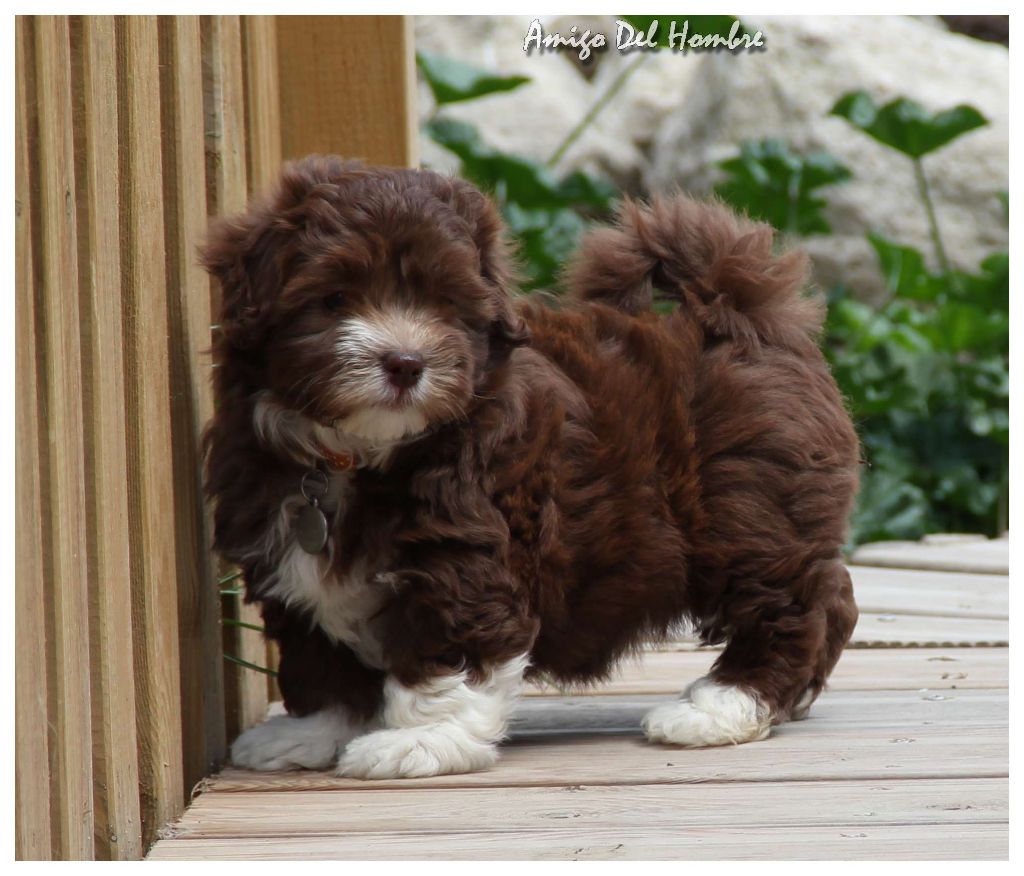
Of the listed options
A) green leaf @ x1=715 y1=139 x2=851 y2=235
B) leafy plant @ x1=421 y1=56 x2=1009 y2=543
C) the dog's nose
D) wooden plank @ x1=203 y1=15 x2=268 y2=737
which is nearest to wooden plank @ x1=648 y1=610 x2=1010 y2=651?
wooden plank @ x1=203 y1=15 x2=268 y2=737

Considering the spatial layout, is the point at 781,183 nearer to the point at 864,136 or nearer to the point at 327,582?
the point at 864,136

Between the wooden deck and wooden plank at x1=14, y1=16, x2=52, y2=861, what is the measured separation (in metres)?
0.51

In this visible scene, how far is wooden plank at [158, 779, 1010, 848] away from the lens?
108 inches

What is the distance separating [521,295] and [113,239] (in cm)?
107

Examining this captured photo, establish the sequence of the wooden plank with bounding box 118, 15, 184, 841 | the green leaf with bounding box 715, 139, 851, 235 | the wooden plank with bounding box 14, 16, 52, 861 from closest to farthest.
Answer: the wooden plank with bounding box 14, 16, 52, 861
the wooden plank with bounding box 118, 15, 184, 841
the green leaf with bounding box 715, 139, 851, 235

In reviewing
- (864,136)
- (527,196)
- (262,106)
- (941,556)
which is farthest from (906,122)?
(262,106)

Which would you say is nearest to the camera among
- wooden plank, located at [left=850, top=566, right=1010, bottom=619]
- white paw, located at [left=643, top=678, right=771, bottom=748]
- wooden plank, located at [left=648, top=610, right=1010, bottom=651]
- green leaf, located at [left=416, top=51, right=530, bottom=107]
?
white paw, located at [left=643, top=678, right=771, bottom=748]

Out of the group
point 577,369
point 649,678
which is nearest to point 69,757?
point 577,369

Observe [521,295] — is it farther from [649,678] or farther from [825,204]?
[825,204]

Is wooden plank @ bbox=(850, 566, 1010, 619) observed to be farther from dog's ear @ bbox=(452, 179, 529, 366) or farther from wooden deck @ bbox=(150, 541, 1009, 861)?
dog's ear @ bbox=(452, 179, 529, 366)

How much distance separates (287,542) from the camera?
10.4ft

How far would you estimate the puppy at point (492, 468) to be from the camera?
2.95 metres

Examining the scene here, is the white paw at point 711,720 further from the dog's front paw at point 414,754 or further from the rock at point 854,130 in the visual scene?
the rock at point 854,130

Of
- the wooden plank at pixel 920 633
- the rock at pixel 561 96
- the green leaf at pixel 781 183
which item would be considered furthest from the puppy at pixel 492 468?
the rock at pixel 561 96
